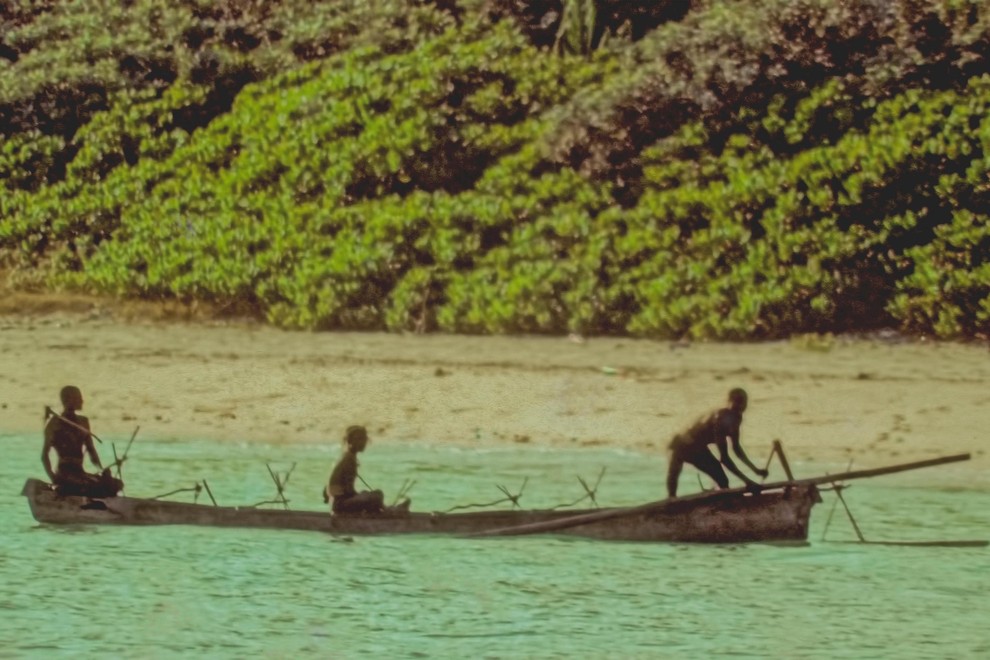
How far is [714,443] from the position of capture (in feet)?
49.9

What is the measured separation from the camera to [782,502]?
15266 millimetres

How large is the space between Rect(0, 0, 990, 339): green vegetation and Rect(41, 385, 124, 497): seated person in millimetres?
6108

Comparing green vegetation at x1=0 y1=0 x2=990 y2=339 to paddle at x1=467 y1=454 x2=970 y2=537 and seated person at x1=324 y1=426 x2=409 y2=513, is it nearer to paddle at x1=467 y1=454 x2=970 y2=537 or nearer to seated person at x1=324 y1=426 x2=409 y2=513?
paddle at x1=467 y1=454 x2=970 y2=537

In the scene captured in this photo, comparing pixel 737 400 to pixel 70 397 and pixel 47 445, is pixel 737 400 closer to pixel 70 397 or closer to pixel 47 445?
pixel 70 397

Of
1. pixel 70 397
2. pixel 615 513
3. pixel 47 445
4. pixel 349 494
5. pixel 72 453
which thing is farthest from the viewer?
pixel 72 453

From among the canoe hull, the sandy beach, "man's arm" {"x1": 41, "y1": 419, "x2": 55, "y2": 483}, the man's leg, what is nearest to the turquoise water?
the canoe hull

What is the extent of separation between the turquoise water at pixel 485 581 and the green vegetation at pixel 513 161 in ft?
12.2

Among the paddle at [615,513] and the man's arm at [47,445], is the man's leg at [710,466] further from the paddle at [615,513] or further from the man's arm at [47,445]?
the man's arm at [47,445]

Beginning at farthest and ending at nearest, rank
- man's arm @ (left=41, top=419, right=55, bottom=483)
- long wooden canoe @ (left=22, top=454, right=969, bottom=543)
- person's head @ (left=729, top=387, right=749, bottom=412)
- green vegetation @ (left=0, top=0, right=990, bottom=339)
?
1. green vegetation @ (left=0, top=0, right=990, bottom=339)
2. man's arm @ (left=41, top=419, right=55, bottom=483)
3. long wooden canoe @ (left=22, top=454, right=969, bottom=543)
4. person's head @ (left=729, top=387, right=749, bottom=412)

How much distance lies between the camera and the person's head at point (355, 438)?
597 inches

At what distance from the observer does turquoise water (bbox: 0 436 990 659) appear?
44.8 feet

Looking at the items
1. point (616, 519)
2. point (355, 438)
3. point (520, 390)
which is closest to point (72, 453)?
point (355, 438)

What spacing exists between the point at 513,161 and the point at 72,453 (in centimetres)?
732

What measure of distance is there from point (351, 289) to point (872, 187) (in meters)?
5.16
